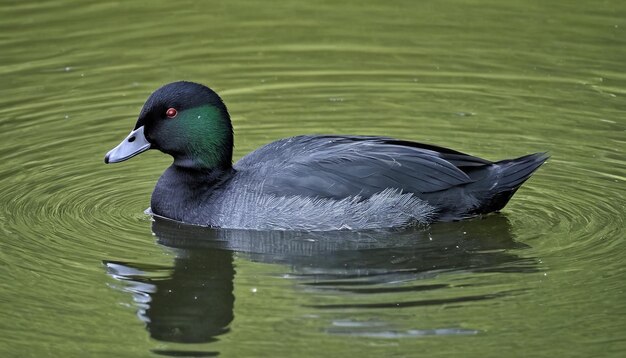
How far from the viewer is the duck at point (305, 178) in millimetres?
10023

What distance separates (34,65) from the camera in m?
14.3

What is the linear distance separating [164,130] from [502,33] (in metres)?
5.97

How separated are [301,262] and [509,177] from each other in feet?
6.60

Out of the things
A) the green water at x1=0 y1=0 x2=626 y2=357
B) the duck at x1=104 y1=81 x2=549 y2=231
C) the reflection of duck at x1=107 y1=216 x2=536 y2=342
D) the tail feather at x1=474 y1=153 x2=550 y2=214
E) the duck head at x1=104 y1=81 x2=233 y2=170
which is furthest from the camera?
the duck head at x1=104 y1=81 x2=233 y2=170

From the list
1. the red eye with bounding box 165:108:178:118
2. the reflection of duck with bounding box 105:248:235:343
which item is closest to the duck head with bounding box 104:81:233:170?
the red eye with bounding box 165:108:178:118

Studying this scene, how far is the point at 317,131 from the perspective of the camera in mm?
12406

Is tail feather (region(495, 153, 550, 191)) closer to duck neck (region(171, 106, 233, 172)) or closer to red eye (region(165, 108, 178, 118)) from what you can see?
duck neck (region(171, 106, 233, 172))

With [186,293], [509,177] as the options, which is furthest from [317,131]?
[186,293]

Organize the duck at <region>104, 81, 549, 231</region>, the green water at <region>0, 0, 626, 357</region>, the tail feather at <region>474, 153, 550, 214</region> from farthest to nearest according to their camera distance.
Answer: the tail feather at <region>474, 153, 550, 214</region>, the duck at <region>104, 81, 549, 231</region>, the green water at <region>0, 0, 626, 357</region>

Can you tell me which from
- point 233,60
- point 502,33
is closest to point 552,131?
point 502,33

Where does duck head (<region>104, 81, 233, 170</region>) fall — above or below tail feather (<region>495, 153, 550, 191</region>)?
above

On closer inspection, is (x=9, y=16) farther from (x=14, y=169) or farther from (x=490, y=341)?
(x=490, y=341)

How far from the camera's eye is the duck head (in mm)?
10320

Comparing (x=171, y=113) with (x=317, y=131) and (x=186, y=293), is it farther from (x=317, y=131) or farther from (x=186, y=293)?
(x=317, y=131)
